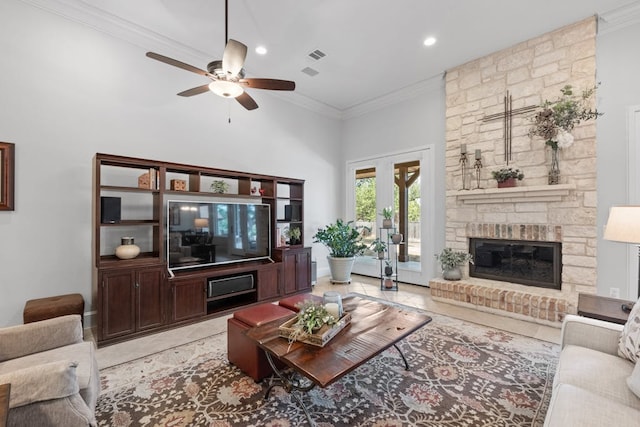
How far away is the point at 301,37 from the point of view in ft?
12.4

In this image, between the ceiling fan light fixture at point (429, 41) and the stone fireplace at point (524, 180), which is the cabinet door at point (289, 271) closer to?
the stone fireplace at point (524, 180)

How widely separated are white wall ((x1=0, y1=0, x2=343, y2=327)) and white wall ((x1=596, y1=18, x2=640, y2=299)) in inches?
207

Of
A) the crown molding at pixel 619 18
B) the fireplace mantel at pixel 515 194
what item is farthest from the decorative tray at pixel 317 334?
the crown molding at pixel 619 18

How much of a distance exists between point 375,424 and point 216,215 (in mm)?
3069

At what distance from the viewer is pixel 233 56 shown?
2312 millimetres

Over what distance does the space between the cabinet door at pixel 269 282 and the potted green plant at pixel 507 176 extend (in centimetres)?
343

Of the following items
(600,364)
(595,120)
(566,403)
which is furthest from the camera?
(595,120)

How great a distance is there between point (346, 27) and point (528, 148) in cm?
294

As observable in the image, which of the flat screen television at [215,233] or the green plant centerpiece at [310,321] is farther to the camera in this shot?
the flat screen television at [215,233]

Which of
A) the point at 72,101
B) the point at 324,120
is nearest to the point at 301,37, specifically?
the point at 324,120

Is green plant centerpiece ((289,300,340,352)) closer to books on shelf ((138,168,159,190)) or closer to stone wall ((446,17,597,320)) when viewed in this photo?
books on shelf ((138,168,159,190))

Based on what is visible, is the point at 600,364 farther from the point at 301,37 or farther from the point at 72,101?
the point at 72,101

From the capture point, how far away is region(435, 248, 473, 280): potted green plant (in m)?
4.36

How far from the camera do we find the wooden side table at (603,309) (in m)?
2.04
